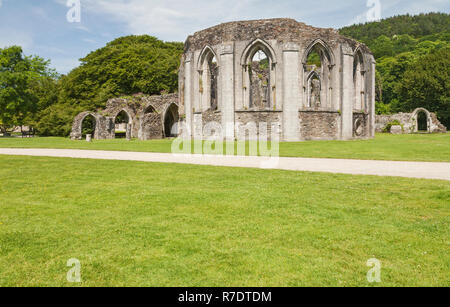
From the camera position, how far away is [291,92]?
24453 millimetres

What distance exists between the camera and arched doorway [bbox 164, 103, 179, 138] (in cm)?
3588

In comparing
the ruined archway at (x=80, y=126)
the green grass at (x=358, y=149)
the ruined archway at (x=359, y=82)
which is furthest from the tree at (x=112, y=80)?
the ruined archway at (x=359, y=82)

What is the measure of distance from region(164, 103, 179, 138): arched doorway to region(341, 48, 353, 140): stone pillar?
16912 mm

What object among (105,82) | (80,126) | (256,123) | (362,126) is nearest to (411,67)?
(362,126)

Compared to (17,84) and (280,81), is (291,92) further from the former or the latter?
(17,84)

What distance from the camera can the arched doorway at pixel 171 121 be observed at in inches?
1412

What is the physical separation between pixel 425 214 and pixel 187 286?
3546 millimetres

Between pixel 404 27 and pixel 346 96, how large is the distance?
79691 millimetres

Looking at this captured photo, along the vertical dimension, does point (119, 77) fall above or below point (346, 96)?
above

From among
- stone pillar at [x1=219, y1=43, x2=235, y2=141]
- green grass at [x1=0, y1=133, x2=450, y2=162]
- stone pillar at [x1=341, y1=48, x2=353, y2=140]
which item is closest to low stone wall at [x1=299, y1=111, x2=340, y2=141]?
stone pillar at [x1=341, y1=48, x2=353, y2=140]

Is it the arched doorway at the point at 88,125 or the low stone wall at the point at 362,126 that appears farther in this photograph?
the arched doorway at the point at 88,125

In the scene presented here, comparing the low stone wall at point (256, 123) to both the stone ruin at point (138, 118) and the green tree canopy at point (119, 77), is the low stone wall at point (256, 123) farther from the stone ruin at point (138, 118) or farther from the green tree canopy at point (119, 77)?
the green tree canopy at point (119, 77)

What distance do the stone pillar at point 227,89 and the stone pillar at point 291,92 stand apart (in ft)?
12.3
